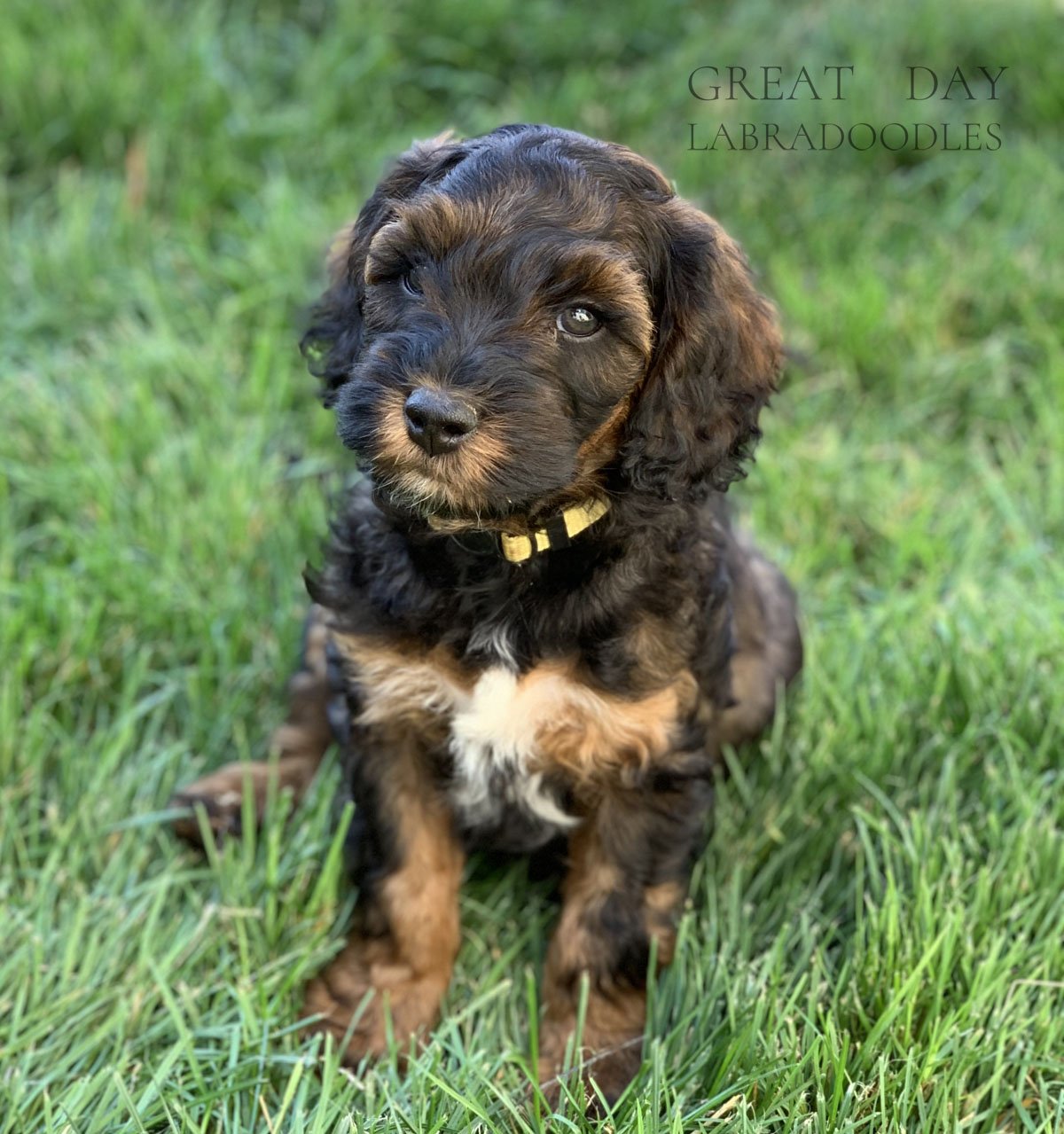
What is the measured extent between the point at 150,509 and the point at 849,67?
4335mm

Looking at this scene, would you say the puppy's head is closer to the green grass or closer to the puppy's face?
the puppy's face

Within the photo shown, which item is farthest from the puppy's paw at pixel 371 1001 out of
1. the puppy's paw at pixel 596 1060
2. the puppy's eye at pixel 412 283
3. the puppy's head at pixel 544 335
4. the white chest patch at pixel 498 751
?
the puppy's eye at pixel 412 283

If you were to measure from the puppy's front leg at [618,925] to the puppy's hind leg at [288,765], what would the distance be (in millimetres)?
912

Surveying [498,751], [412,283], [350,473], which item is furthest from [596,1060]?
[350,473]

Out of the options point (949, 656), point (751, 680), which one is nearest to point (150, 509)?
point (751, 680)

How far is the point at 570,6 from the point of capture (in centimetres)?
759

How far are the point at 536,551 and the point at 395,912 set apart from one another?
1.01m

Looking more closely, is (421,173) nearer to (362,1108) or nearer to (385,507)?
(385,507)

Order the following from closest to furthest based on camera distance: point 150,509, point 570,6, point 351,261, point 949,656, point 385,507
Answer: point 385,507
point 351,261
point 949,656
point 150,509
point 570,6

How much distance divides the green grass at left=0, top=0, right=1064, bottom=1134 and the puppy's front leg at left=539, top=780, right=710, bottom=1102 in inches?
3.9

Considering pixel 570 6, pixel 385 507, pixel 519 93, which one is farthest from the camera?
pixel 570 6

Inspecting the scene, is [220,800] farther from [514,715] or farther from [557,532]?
[557,532]

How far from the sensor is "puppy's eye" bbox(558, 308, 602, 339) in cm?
289

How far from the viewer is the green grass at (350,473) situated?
3.21m
